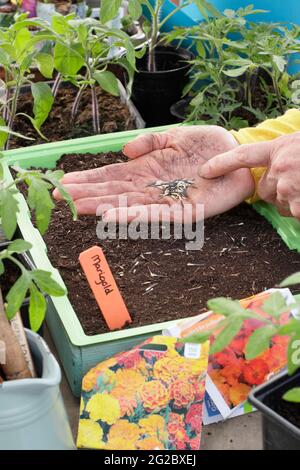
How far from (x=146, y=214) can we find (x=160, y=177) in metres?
0.17

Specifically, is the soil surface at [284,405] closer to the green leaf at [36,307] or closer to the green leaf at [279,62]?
the green leaf at [36,307]

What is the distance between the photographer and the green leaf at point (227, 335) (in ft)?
2.65

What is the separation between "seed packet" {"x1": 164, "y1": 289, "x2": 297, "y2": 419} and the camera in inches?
43.2

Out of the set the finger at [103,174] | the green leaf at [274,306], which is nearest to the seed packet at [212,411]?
the green leaf at [274,306]

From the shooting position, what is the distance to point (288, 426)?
85 centimetres

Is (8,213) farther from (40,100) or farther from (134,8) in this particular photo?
(134,8)

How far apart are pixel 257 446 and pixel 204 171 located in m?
0.65

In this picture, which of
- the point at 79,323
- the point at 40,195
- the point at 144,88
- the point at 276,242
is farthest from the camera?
the point at 144,88

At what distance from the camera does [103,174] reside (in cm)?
159

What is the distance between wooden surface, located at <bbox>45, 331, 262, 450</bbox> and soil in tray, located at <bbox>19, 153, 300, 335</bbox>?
207mm

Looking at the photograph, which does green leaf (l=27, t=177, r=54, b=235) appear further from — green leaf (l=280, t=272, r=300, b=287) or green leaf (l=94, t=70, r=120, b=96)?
green leaf (l=94, t=70, r=120, b=96)

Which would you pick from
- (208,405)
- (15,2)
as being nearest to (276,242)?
(208,405)

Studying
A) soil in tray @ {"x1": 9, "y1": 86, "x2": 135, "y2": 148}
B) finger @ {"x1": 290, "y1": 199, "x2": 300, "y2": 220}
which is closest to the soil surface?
finger @ {"x1": 290, "y1": 199, "x2": 300, "y2": 220}
